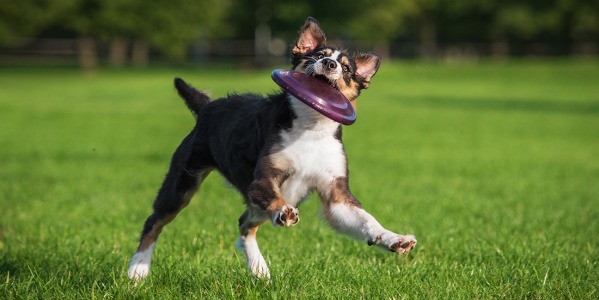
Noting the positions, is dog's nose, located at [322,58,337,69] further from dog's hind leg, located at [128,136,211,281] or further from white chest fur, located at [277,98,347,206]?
dog's hind leg, located at [128,136,211,281]

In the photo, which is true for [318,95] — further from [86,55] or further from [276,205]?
[86,55]

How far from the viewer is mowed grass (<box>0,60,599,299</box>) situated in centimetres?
523

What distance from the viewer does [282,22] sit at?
229 ft

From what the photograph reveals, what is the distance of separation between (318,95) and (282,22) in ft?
216

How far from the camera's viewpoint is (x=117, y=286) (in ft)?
16.0

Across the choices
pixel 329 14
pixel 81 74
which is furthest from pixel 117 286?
pixel 329 14

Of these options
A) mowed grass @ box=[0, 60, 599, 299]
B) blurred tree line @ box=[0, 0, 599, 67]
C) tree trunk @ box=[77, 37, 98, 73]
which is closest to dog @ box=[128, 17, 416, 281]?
mowed grass @ box=[0, 60, 599, 299]

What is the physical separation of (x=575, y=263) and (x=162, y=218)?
307 cm

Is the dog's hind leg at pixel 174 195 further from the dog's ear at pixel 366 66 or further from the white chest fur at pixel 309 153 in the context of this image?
the dog's ear at pixel 366 66

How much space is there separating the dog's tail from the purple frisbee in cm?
160

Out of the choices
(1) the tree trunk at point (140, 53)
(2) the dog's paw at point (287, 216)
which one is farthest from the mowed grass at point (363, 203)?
(1) the tree trunk at point (140, 53)

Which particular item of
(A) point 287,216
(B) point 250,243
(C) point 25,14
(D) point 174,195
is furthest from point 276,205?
(C) point 25,14

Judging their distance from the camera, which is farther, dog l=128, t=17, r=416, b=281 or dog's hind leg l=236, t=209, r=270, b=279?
dog's hind leg l=236, t=209, r=270, b=279

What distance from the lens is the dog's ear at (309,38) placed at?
545 cm
